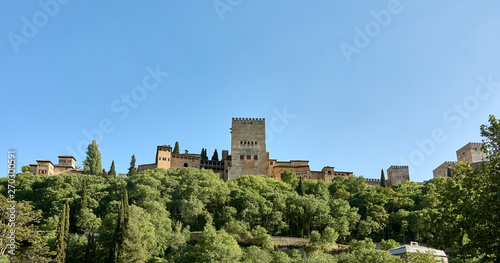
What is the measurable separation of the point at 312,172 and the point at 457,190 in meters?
85.3

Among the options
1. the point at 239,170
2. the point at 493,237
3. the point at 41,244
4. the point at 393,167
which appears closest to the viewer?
the point at 493,237

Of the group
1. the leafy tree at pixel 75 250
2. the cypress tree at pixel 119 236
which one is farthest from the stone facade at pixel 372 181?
the leafy tree at pixel 75 250

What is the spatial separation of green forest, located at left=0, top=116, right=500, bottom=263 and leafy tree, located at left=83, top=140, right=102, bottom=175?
0.41m

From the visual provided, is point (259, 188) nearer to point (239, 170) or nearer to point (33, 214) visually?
point (239, 170)

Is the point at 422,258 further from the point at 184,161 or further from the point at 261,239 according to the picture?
the point at 184,161

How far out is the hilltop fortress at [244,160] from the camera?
9225cm

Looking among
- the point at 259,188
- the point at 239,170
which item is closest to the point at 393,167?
the point at 239,170

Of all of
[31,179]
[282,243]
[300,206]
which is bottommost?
[282,243]

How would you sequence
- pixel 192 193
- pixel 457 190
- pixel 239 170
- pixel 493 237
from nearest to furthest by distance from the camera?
1. pixel 493 237
2. pixel 457 190
3. pixel 192 193
4. pixel 239 170

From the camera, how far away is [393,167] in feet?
384

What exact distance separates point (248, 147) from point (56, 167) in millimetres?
Answer: 40767

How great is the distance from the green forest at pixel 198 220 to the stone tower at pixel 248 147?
9.48m

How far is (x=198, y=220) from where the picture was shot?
61.6m

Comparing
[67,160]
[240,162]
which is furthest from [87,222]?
[67,160]
